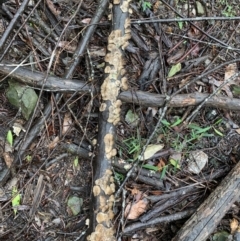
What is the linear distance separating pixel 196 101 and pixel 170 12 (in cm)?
76

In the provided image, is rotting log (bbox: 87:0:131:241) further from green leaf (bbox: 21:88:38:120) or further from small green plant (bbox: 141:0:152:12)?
green leaf (bbox: 21:88:38:120)

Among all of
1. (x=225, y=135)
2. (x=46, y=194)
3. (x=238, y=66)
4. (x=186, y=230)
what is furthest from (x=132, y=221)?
(x=238, y=66)

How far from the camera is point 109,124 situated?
2.56 meters

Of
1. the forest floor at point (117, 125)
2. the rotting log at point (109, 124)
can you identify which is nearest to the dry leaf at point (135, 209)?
the forest floor at point (117, 125)

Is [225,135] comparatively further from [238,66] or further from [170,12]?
[170,12]

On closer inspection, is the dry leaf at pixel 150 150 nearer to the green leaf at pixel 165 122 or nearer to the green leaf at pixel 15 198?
the green leaf at pixel 165 122

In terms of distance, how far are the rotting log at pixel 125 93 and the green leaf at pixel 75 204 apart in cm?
76

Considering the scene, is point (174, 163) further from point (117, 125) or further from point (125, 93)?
point (125, 93)

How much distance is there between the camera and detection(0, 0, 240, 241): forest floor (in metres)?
2.61

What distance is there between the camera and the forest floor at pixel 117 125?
8.56 ft

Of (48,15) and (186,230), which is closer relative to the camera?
(186,230)

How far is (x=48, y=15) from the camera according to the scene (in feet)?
9.19

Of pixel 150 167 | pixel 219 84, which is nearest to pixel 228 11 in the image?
pixel 219 84

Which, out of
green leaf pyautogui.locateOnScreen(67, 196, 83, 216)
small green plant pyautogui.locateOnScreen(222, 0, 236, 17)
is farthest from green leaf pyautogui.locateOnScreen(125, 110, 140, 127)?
small green plant pyautogui.locateOnScreen(222, 0, 236, 17)
